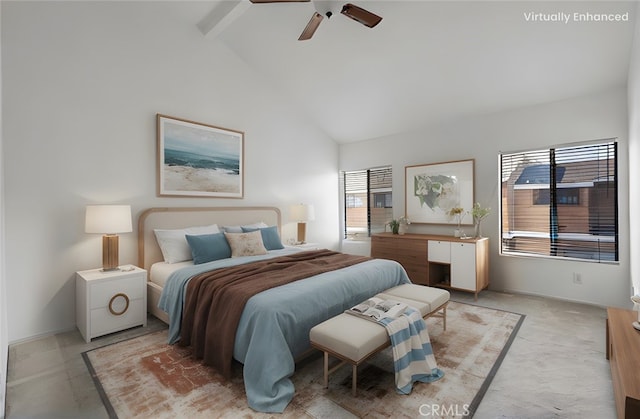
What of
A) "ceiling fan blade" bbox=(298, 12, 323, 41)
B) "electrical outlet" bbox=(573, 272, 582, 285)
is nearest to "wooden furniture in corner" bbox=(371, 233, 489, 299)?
"electrical outlet" bbox=(573, 272, 582, 285)

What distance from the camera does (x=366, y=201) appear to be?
5.88 meters

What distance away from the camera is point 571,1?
2.66 m

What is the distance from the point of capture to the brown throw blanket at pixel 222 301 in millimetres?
2182

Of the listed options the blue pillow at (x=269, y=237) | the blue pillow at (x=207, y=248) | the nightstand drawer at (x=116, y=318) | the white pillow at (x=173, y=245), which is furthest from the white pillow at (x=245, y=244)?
the nightstand drawer at (x=116, y=318)

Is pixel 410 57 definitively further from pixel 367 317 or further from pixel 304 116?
pixel 367 317

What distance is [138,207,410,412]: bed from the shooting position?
1.95m

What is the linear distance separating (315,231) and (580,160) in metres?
3.88

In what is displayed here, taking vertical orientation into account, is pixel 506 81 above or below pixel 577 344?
above

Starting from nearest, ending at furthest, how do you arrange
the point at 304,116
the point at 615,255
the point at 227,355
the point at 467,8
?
the point at 227,355 → the point at 467,8 → the point at 615,255 → the point at 304,116

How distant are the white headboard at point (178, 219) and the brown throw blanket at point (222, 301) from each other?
3.98ft

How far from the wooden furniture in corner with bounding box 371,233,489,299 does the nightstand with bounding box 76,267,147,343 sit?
3.31 meters

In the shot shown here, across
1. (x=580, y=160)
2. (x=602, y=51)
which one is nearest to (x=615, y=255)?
(x=580, y=160)

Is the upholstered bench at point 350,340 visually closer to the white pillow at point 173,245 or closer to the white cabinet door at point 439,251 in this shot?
the white pillow at point 173,245

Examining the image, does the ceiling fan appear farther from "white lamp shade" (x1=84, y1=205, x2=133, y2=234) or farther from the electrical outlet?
the electrical outlet
